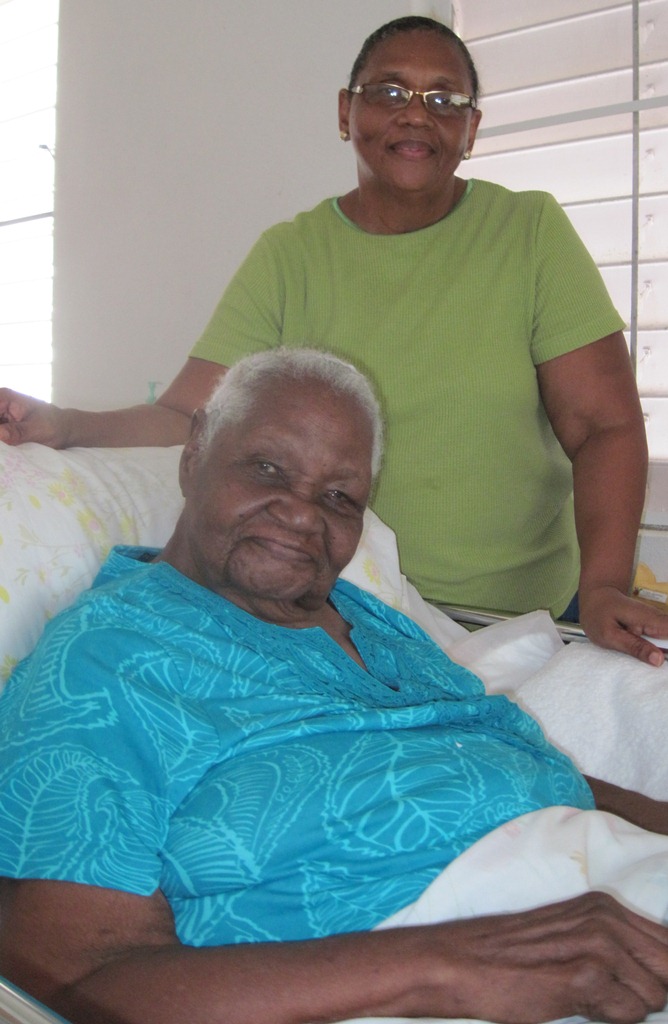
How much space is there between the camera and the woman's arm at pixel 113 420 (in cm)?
155

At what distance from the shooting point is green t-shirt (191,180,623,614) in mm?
1853

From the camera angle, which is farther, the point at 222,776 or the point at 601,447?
the point at 601,447

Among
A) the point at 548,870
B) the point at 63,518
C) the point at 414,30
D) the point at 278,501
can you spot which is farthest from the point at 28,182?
the point at 548,870

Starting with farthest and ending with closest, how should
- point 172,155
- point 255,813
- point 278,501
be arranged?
point 172,155
point 278,501
point 255,813

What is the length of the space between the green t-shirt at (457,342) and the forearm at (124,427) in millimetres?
166

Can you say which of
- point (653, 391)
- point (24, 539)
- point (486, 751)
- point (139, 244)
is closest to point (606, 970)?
point (486, 751)

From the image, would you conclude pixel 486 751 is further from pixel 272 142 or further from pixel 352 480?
pixel 272 142

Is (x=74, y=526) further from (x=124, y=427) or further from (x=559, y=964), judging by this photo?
(x=559, y=964)

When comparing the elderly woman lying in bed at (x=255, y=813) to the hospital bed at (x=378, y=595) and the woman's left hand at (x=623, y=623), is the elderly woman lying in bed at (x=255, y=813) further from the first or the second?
the woman's left hand at (x=623, y=623)

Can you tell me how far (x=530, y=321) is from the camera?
1855 millimetres

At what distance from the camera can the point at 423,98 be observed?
5.98 feet

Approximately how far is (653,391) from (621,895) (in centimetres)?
212

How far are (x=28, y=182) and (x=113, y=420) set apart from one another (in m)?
3.00

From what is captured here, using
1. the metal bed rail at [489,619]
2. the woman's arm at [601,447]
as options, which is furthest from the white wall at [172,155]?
the metal bed rail at [489,619]
